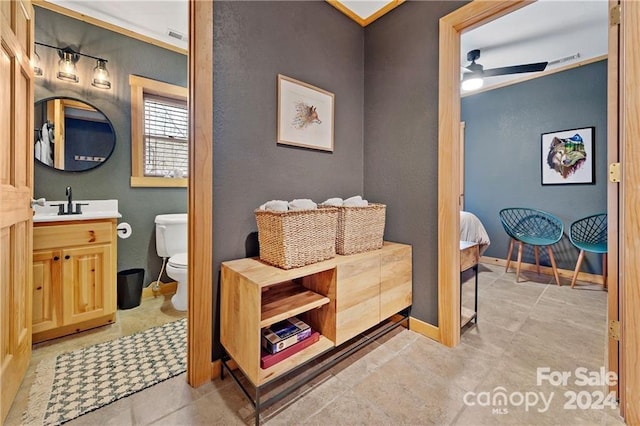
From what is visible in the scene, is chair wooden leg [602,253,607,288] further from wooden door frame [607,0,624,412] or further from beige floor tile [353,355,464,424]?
beige floor tile [353,355,464,424]

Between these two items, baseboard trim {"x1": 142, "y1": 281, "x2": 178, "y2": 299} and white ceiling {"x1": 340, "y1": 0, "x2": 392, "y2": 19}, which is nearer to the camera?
white ceiling {"x1": 340, "y1": 0, "x2": 392, "y2": 19}

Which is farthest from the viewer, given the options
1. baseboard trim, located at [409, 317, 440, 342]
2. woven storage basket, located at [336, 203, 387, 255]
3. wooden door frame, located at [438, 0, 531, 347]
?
baseboard trim, located at [409, 317, 440, 342]

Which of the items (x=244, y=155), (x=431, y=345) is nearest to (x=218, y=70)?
(x=244, y=155)

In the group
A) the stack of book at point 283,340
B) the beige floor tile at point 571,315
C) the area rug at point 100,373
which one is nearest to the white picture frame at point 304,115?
the stack of book at point 283,340

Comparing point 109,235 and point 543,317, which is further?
point 543,317

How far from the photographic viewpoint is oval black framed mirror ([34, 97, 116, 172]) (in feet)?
7.20

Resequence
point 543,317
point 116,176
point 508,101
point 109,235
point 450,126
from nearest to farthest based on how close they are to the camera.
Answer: point 450,126
point 109,235
point 543,317
point 116,176
point 508,101

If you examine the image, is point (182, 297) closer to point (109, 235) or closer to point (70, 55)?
point (109, 235)

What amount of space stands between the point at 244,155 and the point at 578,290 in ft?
11.4

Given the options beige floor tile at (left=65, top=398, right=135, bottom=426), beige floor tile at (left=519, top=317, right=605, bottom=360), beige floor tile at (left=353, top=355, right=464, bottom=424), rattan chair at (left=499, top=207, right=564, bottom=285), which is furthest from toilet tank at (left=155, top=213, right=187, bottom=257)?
rattan chair at (left=499, top=207, right=564, bottom=285)

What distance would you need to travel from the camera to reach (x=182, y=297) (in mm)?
2285

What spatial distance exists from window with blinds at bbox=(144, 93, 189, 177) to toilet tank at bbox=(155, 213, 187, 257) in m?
0.54

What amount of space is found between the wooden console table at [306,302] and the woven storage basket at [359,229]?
2.3 inches

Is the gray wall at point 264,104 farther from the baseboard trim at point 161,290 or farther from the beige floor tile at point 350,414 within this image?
the baseboard trim at point 161,290
